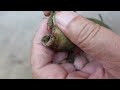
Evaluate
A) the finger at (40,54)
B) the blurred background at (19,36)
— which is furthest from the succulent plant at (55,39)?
the blurred background at (19,36)

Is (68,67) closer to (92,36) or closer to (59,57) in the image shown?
(59,57)

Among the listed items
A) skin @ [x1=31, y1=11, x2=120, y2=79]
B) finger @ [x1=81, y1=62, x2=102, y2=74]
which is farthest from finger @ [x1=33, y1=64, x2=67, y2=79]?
finger @ [x1=81, y1=62, x2=102, y2=74]

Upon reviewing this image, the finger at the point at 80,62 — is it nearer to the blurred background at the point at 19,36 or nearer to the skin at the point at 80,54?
the skin at the point at 80,54

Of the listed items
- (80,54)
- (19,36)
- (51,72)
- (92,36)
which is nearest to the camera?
(92,36)

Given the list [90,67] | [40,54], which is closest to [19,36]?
[40,54]
